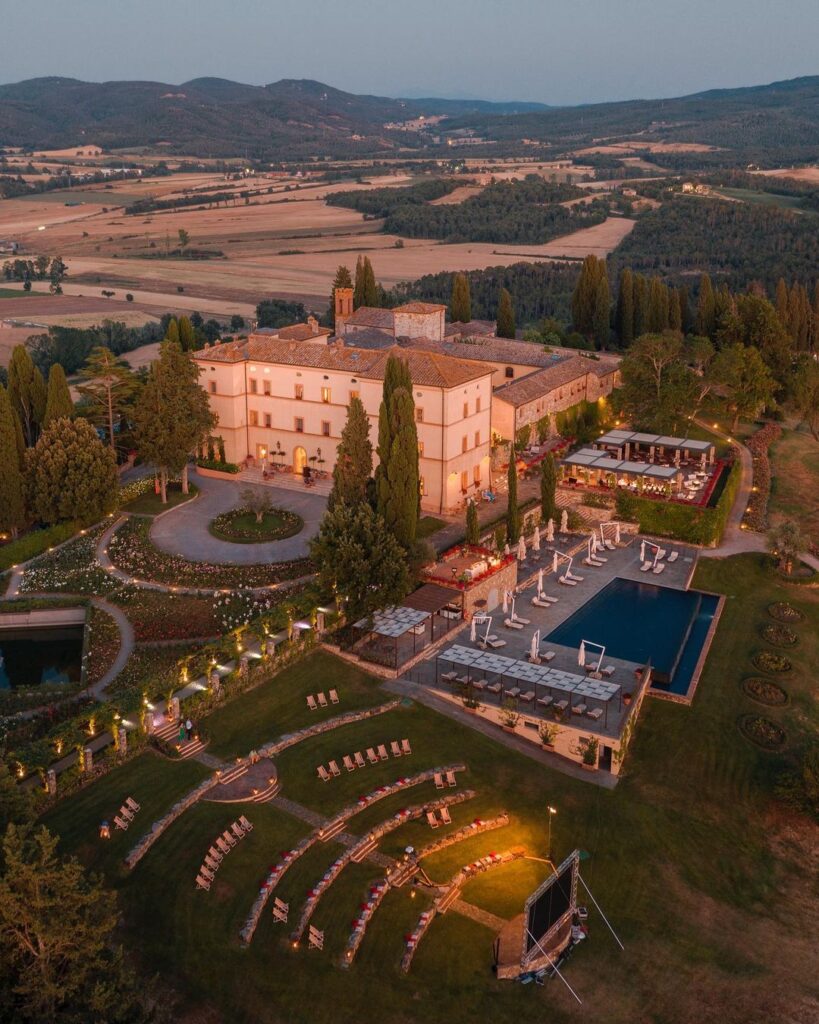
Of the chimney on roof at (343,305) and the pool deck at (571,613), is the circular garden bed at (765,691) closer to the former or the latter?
the pool deck at (571,613)

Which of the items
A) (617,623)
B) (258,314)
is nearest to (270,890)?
(617,623)

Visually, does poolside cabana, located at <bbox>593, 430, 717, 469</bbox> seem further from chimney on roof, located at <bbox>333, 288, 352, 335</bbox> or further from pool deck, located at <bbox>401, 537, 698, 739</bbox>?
chimney on roof, located at <bbox>333, 288, 352, 335</bbox>

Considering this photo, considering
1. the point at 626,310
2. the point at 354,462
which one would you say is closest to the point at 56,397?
the point at 354,462

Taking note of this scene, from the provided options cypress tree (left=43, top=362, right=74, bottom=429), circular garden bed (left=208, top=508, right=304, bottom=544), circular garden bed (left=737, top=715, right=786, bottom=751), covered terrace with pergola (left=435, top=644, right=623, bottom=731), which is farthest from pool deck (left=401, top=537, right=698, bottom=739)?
cypress tree (left=43, top=362, right=74, bottom=429)

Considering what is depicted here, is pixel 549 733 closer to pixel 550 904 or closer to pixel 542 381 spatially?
pixel 550 904

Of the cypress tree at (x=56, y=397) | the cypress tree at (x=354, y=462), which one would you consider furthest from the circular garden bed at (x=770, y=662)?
the cypress tree at (x=56, y=397)

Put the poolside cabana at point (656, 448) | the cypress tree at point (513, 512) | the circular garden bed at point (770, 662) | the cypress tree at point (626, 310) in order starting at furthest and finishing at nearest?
the cypress tree at point (626, 310) < the poolside cabana at point (656, 448) < the cypress tree at point (513, 512) < the circular garden bed at point (770, 662)
